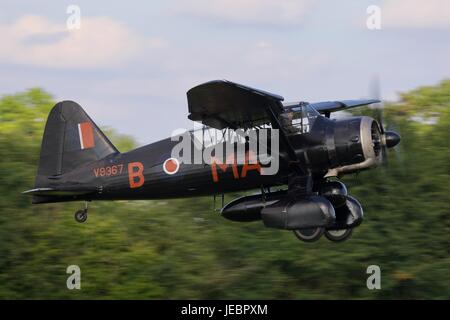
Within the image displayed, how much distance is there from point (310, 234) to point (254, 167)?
1.39 metres

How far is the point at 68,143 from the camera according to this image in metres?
16.1

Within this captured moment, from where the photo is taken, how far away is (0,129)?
27859 mm

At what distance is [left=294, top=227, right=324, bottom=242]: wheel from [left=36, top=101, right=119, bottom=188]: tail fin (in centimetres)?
351

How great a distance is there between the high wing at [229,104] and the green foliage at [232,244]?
6.91 meters

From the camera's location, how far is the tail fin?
51.9 ft

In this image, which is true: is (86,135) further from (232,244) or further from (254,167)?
(232,244)

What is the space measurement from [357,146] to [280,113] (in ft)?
4.15

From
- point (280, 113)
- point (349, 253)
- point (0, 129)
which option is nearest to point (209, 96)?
point (280, 113)

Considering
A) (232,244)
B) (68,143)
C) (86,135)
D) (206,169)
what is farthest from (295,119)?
(232,244)

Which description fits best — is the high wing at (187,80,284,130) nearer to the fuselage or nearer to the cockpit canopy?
the cockpit canopy

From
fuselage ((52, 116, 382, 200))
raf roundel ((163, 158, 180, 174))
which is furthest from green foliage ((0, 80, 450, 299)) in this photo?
raf roundel ((163, 158, 180, 174))
